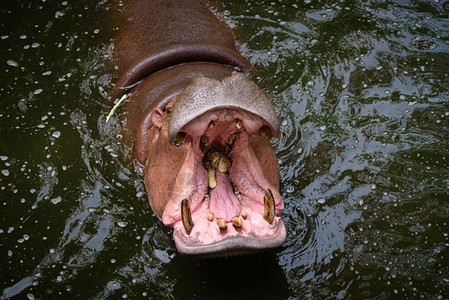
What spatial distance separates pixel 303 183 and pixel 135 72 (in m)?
1.76

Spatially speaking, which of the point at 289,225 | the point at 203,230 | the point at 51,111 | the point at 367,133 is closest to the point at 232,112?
the point at 203,230

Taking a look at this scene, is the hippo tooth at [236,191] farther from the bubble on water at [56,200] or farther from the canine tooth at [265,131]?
the bubble on water at [56,200]

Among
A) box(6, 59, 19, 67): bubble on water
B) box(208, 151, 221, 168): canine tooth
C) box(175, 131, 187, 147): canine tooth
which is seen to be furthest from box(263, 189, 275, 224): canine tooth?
box(6, 59, 19, 67): bubble on water

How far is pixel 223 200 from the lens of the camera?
3803mm

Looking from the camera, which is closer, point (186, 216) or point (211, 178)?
point (186, 216)

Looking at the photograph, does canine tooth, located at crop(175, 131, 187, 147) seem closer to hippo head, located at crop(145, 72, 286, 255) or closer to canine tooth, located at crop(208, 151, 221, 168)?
hippo head, located at crop(145, 72, 286, 255)

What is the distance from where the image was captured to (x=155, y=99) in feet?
16.2

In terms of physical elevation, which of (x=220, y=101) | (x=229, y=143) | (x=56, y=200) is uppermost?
(x=220, y=101)

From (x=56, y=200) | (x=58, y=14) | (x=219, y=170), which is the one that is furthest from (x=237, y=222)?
(x=58, y=14)

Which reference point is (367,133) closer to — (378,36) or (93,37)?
(378,36)

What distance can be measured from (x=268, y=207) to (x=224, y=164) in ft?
1.48

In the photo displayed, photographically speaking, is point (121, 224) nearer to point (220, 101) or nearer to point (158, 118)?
point (158, 118)

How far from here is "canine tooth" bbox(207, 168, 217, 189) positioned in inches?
151

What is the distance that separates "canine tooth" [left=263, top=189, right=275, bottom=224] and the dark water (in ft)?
1.99
